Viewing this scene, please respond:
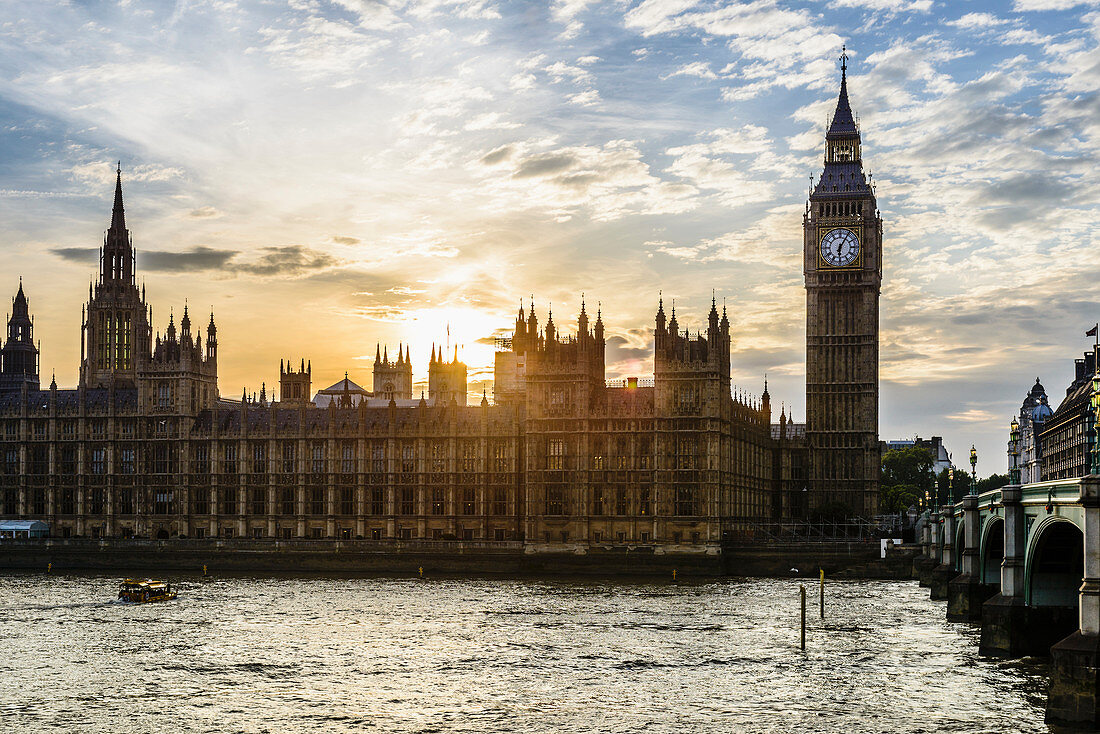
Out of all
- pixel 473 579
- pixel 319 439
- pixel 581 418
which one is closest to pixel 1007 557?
pixel 473 579

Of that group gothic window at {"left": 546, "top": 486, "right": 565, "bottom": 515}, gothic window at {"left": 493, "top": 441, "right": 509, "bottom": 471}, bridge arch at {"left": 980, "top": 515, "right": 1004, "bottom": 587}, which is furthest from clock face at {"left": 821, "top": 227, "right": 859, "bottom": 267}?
bridge arch at {"left": 980, "top": 515, "right": 1004, "bottom": 587}

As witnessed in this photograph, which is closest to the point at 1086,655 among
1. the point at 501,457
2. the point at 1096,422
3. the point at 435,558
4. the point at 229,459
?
the point at 1096,422

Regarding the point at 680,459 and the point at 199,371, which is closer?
the point at 680,459

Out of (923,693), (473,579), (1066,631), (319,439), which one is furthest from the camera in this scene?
(319,439)

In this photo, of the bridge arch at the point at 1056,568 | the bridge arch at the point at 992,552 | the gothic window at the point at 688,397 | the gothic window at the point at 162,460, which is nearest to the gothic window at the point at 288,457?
the gothic window at the point at 162,460

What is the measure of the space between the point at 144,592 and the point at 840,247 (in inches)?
4178

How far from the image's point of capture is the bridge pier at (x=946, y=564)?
9938 cm

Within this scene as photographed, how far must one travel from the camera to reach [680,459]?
13662 centimetres

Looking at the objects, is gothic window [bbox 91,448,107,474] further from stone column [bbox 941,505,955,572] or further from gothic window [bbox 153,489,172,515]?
stone column [bbox 941,505,955,572]

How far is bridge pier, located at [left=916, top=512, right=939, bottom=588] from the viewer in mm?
115531

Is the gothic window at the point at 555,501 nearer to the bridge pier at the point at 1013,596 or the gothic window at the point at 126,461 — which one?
the gothic window at the point at 126,461

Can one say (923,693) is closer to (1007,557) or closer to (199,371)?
(1007,557)

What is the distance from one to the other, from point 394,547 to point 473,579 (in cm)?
1417

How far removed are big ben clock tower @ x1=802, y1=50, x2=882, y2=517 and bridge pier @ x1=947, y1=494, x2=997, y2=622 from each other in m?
82.5
